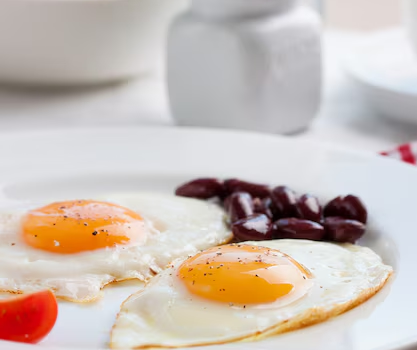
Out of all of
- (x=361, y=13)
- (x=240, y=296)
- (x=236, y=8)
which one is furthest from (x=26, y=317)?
(x=361, y=13)

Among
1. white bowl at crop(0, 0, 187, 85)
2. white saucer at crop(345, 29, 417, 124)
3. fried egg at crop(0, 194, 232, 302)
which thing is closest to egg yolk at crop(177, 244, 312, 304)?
fried egg at crop(0, 194, 232, 302)

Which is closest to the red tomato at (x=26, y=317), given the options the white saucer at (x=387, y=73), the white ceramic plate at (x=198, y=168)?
the white ceramic plate at (x=198, y=168)

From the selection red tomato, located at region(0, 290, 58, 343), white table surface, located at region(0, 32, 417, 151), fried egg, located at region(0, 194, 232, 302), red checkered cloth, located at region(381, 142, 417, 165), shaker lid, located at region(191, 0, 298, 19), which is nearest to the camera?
red tomato, located at region(0, 290, 58, 343)

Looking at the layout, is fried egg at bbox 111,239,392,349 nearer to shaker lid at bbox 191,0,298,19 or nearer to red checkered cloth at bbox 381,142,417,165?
red checkered cloth at bbox 381,142,417,165

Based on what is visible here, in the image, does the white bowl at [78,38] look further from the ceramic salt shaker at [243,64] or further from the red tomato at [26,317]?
the red tomato at [26,317]

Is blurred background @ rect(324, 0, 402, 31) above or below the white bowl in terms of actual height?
below

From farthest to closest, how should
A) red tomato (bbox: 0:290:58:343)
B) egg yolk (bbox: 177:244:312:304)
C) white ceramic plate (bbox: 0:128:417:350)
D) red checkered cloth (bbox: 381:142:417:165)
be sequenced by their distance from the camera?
red checkered cloth (bbox: 381:142:417:165)
white ceramic plate (bbox: 0:128:417:350)
egg yolk (bbox: 177:244:312:304)
red tomato (bbox: 0:290:58:343)

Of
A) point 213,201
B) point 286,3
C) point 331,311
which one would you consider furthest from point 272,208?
point 286,3
